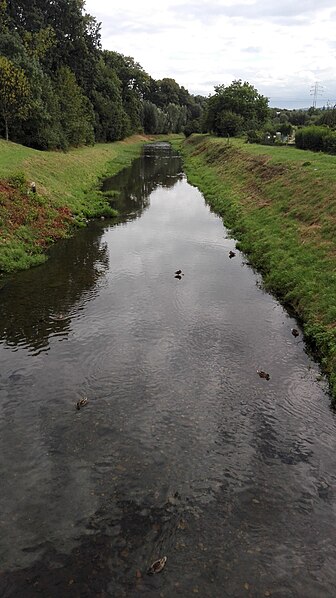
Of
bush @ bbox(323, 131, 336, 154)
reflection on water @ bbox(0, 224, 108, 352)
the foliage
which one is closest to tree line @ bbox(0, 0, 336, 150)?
the foliage

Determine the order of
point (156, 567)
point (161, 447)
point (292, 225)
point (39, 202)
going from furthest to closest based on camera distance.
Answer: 1. point (39, 202)
2. point (292, 225)
3. point (161, 447)
4. point (156, 567)

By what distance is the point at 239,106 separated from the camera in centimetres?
10000

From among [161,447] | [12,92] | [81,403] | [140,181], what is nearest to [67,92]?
[12,92]

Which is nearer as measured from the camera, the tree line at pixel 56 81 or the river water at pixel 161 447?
the river water at pixel 161 447

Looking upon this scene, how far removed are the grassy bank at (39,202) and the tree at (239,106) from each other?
171 feet

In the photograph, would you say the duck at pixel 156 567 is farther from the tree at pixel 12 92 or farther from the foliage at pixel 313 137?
the tree at pixel 12 92

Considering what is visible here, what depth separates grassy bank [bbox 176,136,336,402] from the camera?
65.3 ft

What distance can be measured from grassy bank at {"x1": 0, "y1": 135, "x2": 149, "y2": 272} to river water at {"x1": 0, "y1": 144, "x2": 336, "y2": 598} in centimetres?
491

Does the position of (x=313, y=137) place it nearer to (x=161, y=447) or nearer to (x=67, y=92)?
(x=67, y=92)

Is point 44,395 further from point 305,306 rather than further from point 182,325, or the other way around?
point 305,306

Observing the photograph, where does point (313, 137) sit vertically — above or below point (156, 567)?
above

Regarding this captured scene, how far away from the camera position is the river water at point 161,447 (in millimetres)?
9352

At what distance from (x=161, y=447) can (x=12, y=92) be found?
2310 inches

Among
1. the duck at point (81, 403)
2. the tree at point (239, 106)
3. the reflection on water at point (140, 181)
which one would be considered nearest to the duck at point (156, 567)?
the duck at point (81, 403)
